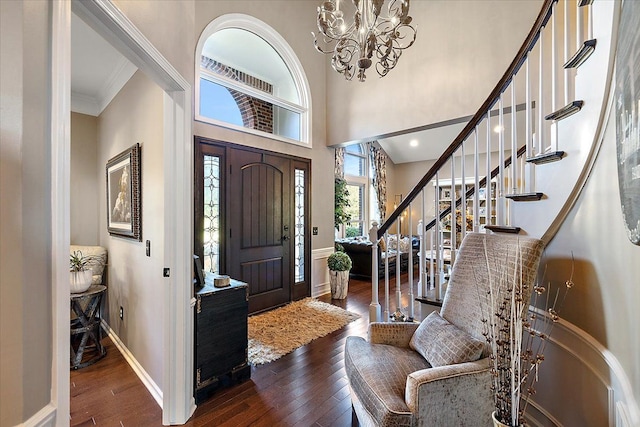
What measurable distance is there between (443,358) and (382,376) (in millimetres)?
324

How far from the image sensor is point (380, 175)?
865 centimetres

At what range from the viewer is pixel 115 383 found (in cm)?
223

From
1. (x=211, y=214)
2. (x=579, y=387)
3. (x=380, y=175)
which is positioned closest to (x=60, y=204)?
(x=579, y=387)

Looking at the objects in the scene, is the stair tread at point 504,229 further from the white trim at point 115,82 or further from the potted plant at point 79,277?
the potted plant at point 79,277

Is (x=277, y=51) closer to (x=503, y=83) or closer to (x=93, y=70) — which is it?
(x=93, y=70)

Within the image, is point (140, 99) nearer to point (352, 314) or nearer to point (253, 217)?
point (253, 217)

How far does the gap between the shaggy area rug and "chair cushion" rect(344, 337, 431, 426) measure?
4.00 feet

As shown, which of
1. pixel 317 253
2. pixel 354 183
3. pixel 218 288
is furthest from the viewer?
pixel 354 183

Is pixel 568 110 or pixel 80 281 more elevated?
pixel 568 110

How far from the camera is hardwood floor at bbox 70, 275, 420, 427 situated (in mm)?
1824

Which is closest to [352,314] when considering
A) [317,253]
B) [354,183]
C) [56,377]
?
[317,253]

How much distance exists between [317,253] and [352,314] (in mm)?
1240

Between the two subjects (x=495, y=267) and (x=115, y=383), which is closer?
(x=495, y=267)

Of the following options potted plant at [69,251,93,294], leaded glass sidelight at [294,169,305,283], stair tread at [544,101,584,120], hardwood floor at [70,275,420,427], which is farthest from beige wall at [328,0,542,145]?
potted plant at [69,251,93,294]
